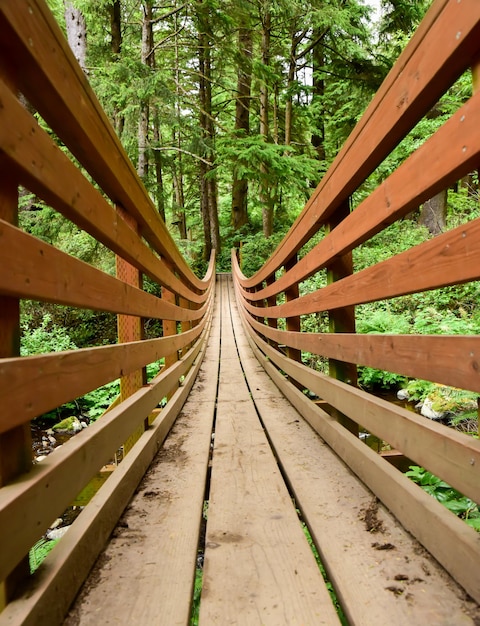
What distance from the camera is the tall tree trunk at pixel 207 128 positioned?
928cm

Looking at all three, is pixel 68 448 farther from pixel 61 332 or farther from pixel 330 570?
pixel 61 332

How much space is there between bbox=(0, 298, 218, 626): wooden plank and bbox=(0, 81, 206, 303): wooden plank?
0.88 m

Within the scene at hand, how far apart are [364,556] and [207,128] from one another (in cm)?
1582

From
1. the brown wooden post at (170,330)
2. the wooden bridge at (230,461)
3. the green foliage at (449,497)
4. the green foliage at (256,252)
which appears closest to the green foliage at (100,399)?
the brown wooden post at (170,330)

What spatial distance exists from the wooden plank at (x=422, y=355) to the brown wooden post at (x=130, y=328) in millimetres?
1026

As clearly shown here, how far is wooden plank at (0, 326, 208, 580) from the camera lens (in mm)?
854

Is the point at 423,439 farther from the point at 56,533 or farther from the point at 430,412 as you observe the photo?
the point at 430,412

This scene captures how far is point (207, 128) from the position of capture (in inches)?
605

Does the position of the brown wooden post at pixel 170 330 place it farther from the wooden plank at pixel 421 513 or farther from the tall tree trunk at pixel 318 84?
the tall tree trunk at pixel 318 84

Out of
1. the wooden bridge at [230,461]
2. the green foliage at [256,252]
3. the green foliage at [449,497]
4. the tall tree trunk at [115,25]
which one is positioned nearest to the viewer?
the wooden bridge at [230,461]

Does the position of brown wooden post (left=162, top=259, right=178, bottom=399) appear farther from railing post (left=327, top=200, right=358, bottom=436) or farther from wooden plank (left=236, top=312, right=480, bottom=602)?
wooden plank (left=236, top=312, right=480, bottom=602)

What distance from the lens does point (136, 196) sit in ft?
7.13

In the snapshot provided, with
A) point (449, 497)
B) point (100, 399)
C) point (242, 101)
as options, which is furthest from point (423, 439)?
point (242, 101)

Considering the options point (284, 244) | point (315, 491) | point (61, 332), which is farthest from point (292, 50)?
point (315, 491)
